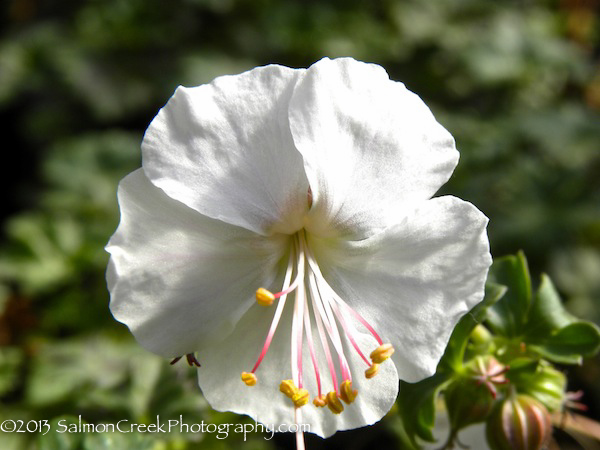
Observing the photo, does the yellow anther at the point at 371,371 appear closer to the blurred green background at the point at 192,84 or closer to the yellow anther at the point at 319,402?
the yellow anther at the point at 319,402

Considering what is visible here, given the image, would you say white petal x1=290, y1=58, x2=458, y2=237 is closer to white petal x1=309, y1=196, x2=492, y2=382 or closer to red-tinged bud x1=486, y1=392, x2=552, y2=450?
white petal x1=309, y1=196, x2=492, y2=382

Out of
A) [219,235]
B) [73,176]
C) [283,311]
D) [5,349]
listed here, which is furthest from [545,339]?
[73,176]

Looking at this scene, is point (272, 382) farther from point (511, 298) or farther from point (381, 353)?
point (511, 298)

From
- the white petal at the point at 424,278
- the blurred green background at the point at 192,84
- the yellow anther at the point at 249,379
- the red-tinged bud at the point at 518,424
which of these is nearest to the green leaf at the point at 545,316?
the red-tinged bud at the point at 518,424

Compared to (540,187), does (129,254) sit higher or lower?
higher

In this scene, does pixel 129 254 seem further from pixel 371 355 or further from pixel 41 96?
pixel 41 96

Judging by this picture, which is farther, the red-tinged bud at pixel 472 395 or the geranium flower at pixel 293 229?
the red-tinged bud at pixel 472 395
